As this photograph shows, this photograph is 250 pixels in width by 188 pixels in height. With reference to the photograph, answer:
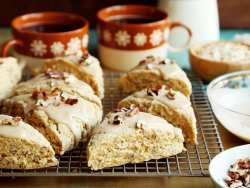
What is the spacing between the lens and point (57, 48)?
200 centimetres

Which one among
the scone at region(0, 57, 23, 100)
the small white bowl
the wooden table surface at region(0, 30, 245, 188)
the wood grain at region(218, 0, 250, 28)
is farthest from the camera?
the wood grain at region(218, 0, 250, 28)

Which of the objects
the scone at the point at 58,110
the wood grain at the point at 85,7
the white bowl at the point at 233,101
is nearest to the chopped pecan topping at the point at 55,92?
the scone at the point at 58,110

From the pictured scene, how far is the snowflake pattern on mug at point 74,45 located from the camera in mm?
2008

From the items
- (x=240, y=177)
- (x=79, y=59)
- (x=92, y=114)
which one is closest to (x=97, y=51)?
(x=79, y=59)

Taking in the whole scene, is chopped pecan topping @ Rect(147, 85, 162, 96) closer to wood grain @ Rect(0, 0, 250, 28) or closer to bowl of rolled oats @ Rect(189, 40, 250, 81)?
bowl of rolled oats @ Rect(189, 40, 250, 81)

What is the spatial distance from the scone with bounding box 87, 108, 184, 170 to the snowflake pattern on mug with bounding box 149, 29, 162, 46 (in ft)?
1.95

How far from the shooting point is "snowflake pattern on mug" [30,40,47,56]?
78.3 inches

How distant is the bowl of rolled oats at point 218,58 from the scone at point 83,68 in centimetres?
36

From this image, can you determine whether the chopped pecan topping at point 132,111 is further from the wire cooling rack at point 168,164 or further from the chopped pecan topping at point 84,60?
the chopped pecan topping at point 84,60

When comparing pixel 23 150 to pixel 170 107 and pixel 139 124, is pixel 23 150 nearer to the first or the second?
pixel 139 124

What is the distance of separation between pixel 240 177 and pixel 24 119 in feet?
1.96

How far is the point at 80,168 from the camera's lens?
142cm

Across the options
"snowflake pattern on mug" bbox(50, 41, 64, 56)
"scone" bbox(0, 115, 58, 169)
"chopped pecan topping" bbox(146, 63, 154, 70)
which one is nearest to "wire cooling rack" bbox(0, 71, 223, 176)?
"scone" bbox(0, 115, 58, 169)

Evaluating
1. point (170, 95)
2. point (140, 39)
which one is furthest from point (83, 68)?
point (170, 95)
